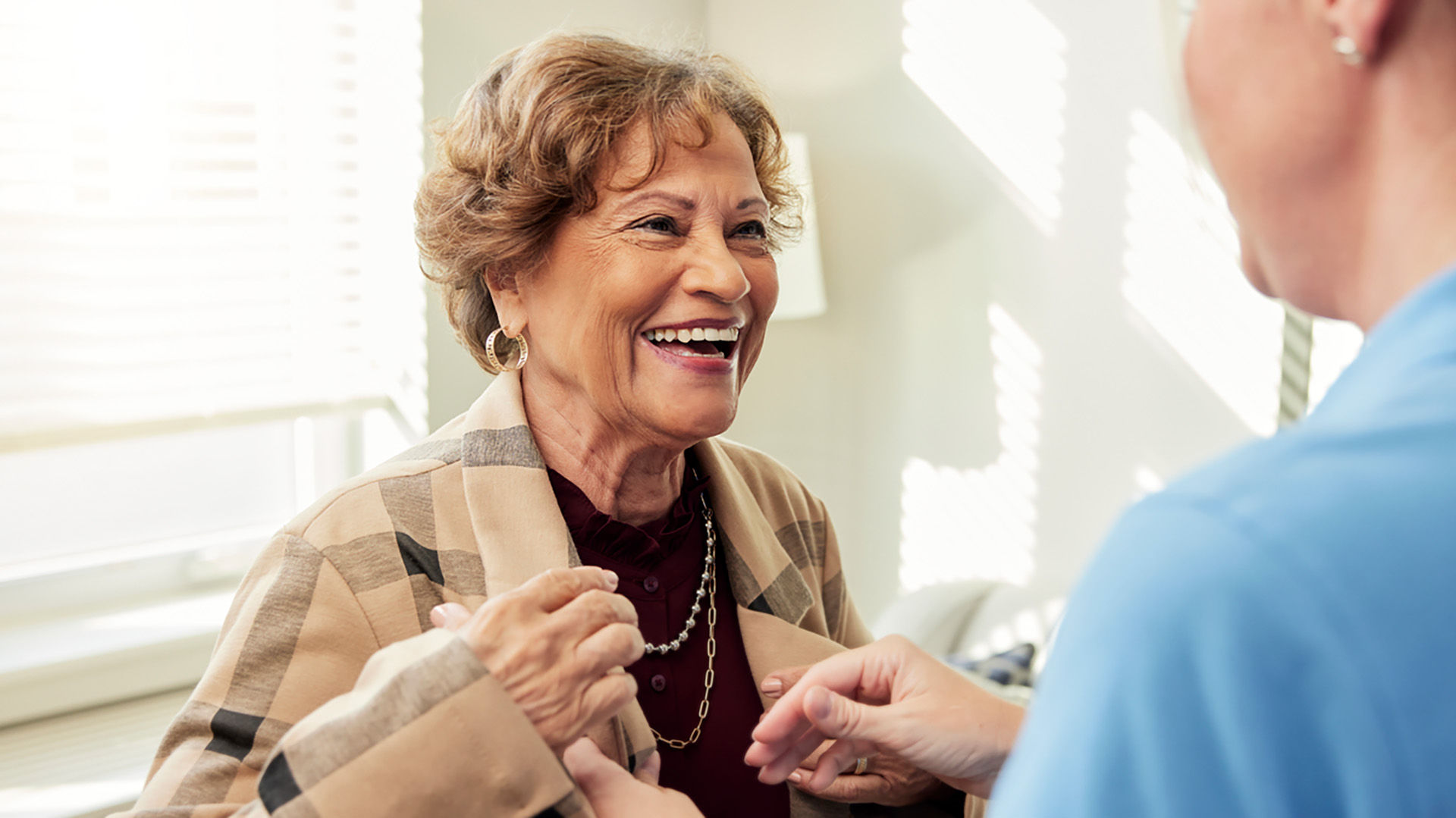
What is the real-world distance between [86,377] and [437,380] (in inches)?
33.7

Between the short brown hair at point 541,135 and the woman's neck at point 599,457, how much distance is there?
19 cm

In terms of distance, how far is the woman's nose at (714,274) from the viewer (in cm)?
137

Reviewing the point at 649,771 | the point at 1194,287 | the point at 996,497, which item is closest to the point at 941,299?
the point at 996,497

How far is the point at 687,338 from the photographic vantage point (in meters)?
1.41

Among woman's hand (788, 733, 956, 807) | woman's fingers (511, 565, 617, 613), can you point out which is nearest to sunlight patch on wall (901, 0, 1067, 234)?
woman's hand (788, 733, 956, 807)

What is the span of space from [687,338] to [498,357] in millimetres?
289

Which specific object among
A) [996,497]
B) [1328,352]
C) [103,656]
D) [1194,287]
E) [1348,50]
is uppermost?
[1348,50]

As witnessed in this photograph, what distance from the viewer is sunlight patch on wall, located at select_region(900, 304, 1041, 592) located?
2898 mm

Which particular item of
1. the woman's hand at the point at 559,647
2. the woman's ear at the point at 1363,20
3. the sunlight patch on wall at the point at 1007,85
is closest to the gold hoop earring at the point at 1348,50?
the woman's ear at the point at 1363,20

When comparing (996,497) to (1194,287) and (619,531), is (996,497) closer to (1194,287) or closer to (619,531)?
(1194,287)

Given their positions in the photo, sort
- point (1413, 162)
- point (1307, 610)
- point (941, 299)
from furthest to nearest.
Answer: point (941, 299) < point (1413, 162) < point (1307, 610)

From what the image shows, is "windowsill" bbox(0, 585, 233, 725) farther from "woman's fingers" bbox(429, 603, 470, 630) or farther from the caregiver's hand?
the caregiver's hand

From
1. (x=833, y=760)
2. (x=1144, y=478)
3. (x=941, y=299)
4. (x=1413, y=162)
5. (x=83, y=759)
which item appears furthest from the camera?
(x=941, y=299)

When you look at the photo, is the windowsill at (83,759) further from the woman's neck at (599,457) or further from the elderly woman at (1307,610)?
the elderly woman at (1307,610)
